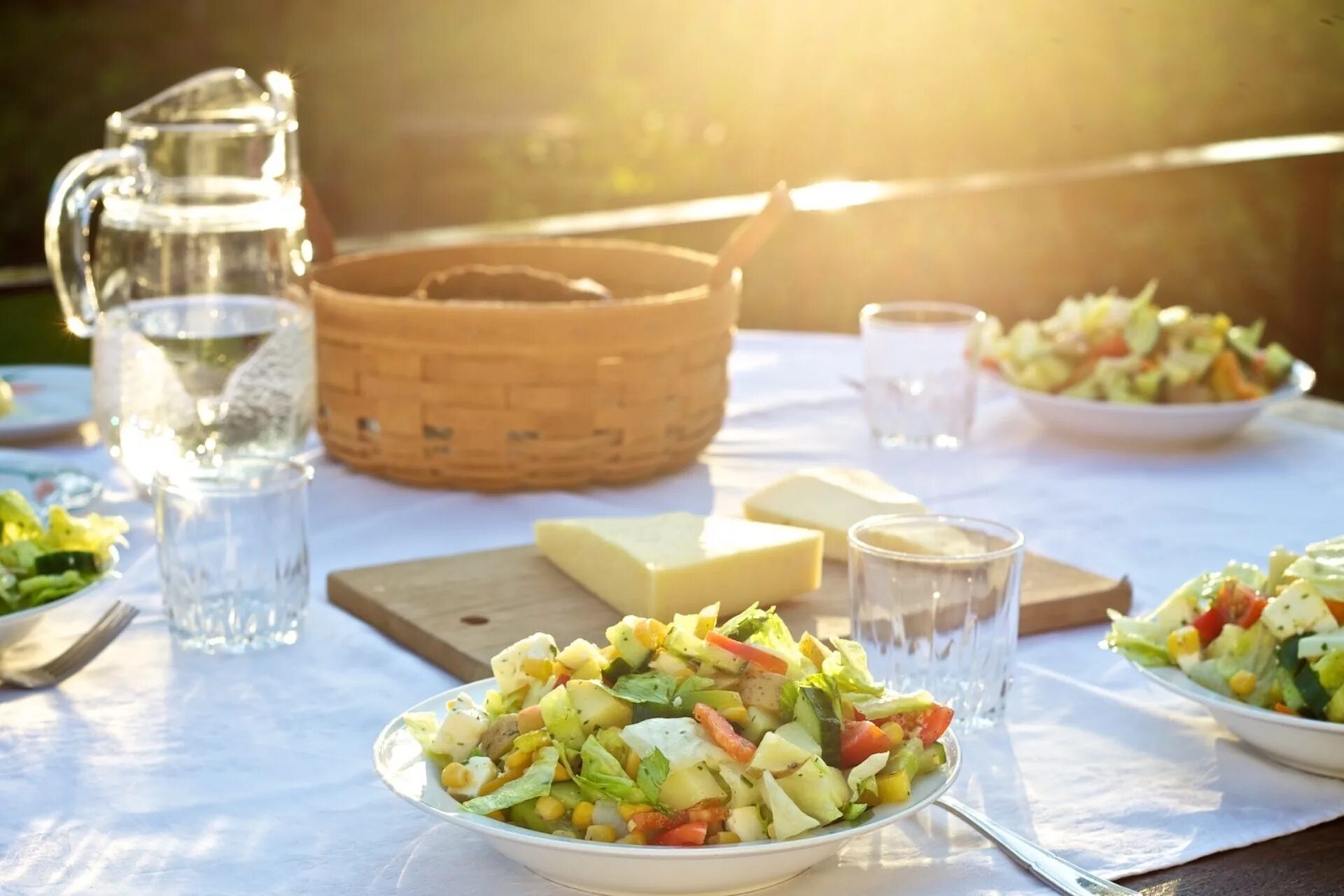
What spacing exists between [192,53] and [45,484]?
4802mm

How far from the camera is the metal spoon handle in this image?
36.3 inches

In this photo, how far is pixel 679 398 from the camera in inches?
71.0

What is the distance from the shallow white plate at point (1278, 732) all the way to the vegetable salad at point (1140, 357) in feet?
2.92

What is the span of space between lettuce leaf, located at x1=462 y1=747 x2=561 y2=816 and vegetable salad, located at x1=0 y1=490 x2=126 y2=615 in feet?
1.77

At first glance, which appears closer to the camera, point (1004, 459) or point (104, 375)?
point (104, 375)

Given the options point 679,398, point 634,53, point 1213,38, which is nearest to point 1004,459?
point 679,398

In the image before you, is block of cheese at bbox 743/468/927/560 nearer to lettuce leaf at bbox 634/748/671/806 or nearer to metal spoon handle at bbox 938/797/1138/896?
metal spoon handle at bbox 938/797/1138/896

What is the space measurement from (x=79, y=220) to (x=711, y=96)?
4.76 meters

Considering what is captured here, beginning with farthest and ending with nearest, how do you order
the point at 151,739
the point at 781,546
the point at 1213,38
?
the point at 1213,38, the point at 781,546, the point at 151,739

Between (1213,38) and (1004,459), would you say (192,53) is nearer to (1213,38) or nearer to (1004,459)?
(1213,38)

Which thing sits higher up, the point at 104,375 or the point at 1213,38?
the point at 1213,38

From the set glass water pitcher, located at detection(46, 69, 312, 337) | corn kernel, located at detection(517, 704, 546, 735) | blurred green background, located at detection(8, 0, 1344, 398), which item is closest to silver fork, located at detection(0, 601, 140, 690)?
glass water pitcher, located at detection(46, 69, 312, 337)

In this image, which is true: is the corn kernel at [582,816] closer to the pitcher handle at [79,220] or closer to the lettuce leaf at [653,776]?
the lettuce leaf at [653,776]

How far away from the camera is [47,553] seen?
132cm
